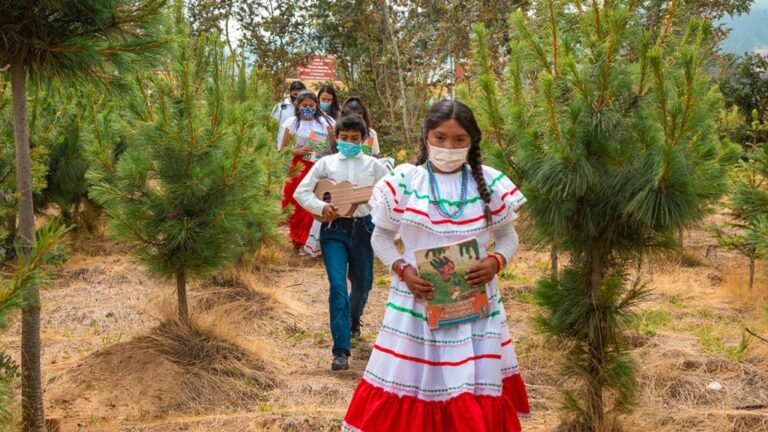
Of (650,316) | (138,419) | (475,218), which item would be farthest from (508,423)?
(650,316)

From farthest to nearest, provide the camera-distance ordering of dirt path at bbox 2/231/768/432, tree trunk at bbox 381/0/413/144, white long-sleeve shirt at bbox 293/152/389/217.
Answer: tree trunk at bbox 381/0/413/144
white long-sleeve shirt at bbox 293/152/389/217
dirt path at bbox 2/231/768/432

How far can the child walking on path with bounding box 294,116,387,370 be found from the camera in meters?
5.08

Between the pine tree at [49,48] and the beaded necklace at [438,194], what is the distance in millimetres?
1315

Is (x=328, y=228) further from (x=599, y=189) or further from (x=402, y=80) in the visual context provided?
(x=402, y=80)

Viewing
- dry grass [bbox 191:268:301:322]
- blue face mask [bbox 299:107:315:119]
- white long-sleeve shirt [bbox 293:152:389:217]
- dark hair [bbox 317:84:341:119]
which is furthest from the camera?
dark hair [bbox 317:84:341:119]

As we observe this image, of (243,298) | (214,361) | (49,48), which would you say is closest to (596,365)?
(214,361)

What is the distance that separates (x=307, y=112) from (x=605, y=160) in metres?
5.06

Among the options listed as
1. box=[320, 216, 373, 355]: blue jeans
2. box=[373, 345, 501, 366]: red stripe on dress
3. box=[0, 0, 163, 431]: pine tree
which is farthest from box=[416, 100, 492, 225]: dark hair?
box=[320, 216, 373, 355]: blue jeans

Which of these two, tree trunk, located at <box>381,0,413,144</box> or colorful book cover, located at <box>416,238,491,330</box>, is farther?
tree trunk, located at <box>381,0,413,144</box>

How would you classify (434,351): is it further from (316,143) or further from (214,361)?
(316,143)

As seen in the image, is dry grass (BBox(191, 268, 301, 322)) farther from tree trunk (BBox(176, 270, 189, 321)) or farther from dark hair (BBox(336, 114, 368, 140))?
dark hair (BBox(336, 114, 368, 140))

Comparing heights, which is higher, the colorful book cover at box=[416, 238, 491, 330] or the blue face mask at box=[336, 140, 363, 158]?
the blue face mask at box=[336, 140, 363, 158]

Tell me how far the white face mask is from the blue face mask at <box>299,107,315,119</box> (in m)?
4.93

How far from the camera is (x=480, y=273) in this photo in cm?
315
